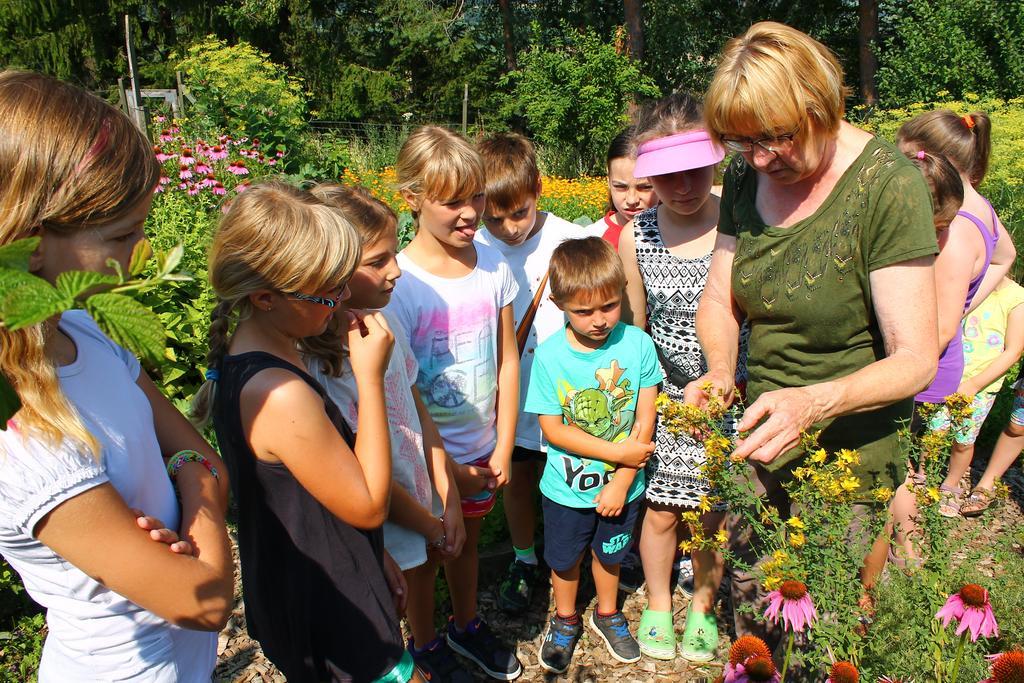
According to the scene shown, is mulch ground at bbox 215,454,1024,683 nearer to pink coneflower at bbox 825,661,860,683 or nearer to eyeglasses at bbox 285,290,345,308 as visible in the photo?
pink coneflower at bbox 825,661,860,683

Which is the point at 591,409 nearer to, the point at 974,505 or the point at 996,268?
the point at 996,268

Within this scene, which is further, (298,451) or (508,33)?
(508,33)

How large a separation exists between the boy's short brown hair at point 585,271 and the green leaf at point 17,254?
1919 millimetres

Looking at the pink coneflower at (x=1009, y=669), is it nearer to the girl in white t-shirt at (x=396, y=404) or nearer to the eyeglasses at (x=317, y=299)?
the girl in white t-shirt at (x=396, y=404)

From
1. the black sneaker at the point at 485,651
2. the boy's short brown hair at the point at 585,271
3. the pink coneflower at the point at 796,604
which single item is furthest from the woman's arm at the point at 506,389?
the pink coneflower at the point at 796,604

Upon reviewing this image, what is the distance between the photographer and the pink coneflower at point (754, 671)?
1.36m

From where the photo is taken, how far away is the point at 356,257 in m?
1.75

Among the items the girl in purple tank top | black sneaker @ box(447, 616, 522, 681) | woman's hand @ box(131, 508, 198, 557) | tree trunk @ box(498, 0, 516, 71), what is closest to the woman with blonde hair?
the girl in purple tank top

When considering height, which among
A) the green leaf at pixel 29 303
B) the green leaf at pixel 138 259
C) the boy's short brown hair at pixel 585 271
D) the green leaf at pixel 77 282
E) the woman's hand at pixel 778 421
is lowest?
the boy's short brown hair at pixel 585 271

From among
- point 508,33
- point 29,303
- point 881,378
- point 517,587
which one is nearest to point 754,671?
point 881,378

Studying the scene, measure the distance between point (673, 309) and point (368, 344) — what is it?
4.11ft

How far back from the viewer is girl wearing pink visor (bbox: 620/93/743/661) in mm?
2520

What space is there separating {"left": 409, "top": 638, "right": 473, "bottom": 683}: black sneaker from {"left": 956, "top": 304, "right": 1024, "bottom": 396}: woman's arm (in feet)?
8.80

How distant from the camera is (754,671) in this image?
136 centimetres
